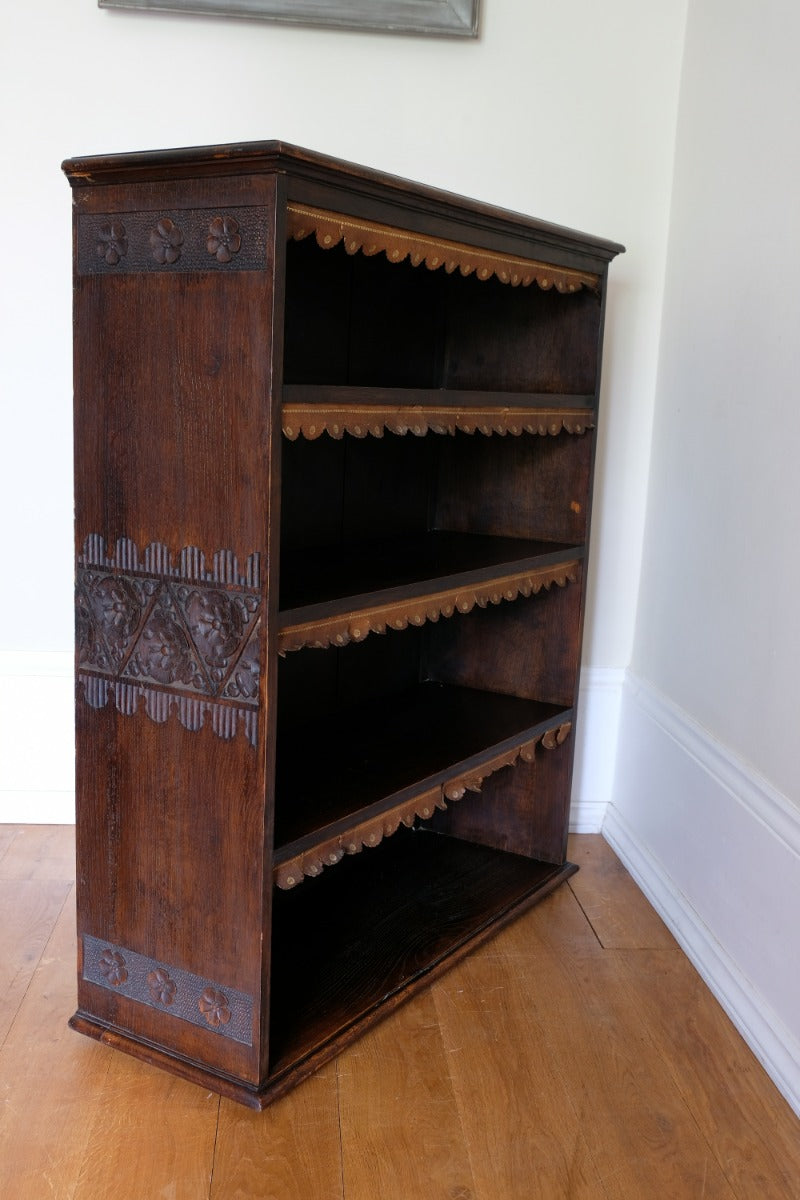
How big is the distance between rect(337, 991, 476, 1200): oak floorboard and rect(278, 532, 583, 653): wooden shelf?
0.71 meters

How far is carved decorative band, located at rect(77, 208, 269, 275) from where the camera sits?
1.49 m

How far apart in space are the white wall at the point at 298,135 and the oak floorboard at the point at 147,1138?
115 centimetres

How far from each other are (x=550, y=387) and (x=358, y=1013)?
55.1 inches

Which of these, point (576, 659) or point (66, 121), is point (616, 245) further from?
point (66, 121)

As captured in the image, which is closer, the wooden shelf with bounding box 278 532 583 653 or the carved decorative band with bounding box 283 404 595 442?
the carved decorative band with bounding box 283 404 595 442

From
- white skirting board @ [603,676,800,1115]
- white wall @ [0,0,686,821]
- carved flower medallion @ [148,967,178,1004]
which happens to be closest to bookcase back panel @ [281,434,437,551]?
A: white wall @ [0,0,686,821]

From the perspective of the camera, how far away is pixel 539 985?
6.87 feet

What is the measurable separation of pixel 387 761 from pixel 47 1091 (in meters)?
0.80

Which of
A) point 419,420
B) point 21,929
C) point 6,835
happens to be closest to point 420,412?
point 419,420

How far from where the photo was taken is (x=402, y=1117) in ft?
5.52

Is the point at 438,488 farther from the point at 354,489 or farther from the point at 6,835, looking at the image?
the point at 6,835

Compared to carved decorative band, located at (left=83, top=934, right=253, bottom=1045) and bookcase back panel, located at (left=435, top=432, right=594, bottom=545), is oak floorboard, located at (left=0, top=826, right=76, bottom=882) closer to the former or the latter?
carved decorative band, located at (left=83, top=934, right=253, bottom=1045)

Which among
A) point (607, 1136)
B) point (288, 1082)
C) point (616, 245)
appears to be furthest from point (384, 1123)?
point (616, 245)

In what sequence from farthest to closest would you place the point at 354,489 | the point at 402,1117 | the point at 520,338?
the point at 520,338 → the point at 354,489 → the point at 402,1117
